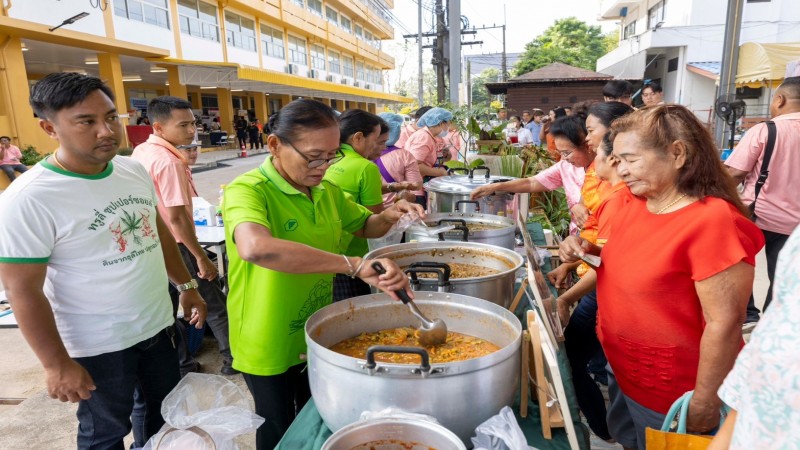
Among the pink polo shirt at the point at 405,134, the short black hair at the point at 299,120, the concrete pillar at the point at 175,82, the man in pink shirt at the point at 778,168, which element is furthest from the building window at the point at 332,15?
the short black hair at the point at 299,120

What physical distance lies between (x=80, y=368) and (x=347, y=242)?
1161mm

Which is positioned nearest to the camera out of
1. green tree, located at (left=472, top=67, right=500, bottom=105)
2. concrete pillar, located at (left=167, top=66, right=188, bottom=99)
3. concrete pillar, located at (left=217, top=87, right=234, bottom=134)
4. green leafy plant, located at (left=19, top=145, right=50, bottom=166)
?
green leafy plant, located at (left=19, top=145, right=50, bottom=166)

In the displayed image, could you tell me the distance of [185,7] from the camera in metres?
17.5

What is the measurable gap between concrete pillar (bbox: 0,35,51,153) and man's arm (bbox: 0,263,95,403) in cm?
1189

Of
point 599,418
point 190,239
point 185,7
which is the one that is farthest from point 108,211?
point 185,7

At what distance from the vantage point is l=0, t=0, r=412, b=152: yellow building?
Answer: 36.2 ft

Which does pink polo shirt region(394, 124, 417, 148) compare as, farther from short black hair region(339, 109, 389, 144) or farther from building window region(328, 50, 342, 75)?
building window region(328, 50, 342, 75)

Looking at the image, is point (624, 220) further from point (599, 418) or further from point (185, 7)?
point (185, 7)

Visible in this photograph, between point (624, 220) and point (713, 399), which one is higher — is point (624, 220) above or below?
above

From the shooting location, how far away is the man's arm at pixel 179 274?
2.13 m

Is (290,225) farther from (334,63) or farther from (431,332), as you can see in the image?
(334,63)

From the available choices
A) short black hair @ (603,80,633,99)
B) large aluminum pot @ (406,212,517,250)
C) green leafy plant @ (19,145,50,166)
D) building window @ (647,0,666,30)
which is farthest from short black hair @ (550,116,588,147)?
building window @ (647,0,666,30)

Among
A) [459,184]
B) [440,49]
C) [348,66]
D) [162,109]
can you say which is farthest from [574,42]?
[162,109]

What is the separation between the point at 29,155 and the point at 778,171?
13.4 m
